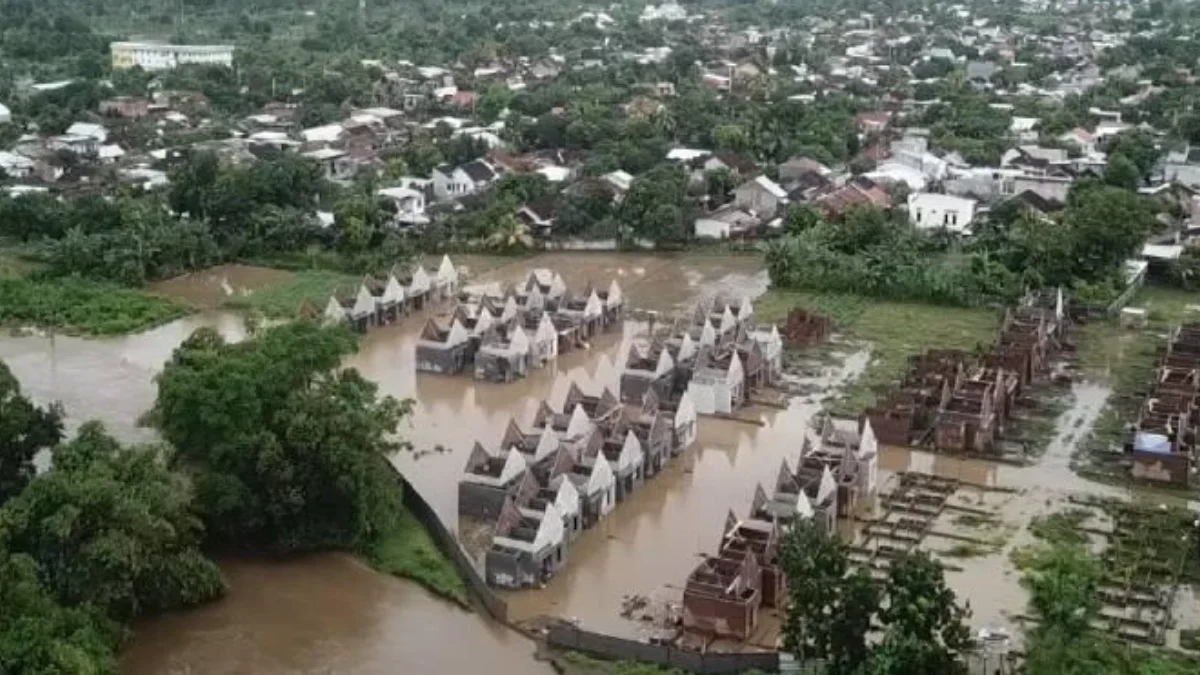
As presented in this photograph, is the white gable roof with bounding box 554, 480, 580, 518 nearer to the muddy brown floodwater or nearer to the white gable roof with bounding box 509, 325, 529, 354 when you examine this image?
the muddy brown floodwater

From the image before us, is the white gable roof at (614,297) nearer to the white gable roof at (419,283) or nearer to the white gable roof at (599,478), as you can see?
the white gable roof at (419,283)

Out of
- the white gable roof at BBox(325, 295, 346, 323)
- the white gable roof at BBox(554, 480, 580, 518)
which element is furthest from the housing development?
the white gable roof at BBox(325, 295, 346, 323)

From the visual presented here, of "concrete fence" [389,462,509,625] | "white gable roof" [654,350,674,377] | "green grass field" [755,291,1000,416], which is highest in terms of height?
"white gable roof" [654,350,674,377]

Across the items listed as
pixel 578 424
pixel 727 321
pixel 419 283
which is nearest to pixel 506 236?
pixel 419 283

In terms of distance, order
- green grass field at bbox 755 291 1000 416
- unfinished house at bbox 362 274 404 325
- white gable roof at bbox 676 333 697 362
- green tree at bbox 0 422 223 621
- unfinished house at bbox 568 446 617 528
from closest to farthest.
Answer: green tree at bbox 0 422 223 621
unfinished house at bbox 568 446 617 528
white gable roof at bbox 676 333 697 362
green grass field at bbox 755 291 1000 416
unfinished house at bbox 362 274 404 325

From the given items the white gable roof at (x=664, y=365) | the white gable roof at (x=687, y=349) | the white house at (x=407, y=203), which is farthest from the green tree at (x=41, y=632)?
the white house at (x=407, y=203)
